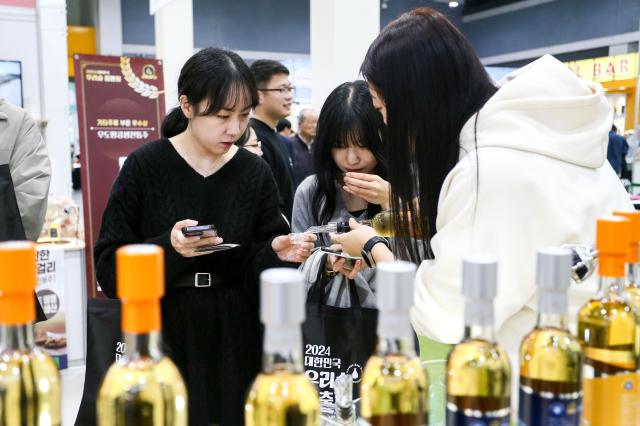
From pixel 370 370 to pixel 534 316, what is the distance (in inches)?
18.3

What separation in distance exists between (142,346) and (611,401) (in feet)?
1.72

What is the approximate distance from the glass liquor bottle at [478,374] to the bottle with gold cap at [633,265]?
252mm

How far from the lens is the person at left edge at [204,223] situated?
173cm

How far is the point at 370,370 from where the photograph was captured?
25.0 inches

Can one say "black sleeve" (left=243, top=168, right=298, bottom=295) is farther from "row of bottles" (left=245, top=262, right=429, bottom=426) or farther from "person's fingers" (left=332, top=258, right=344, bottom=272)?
"row of bottles" (left=245, top=262, right=429, bottom=426)

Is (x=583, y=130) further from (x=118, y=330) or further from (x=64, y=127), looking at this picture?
(x=64, y=127)

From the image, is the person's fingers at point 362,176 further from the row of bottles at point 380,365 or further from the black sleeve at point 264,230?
the row of bottles at point 380,365

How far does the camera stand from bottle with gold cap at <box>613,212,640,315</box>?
82 cm

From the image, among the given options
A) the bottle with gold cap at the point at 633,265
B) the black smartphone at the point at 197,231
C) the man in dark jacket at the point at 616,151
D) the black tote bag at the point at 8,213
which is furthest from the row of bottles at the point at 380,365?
the man in dark jacket at the point at 616,151

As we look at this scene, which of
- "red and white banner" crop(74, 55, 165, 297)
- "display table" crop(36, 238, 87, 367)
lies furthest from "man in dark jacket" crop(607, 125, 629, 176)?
"display table" crop(36, 238, 87, 367)

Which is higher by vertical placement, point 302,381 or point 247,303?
point 302,381

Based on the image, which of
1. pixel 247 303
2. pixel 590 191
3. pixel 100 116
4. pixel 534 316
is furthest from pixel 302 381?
pixel 100 116

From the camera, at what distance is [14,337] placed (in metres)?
0.60

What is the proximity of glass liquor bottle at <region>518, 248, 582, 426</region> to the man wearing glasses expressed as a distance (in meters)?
2.51
